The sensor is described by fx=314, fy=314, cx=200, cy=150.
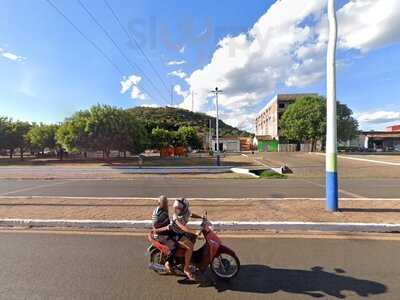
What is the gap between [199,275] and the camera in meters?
4.26

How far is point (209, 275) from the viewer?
14.0ft

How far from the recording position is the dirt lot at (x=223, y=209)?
23.7 ft

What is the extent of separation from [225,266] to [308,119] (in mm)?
56326

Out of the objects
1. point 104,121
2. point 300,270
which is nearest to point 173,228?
point 300,270

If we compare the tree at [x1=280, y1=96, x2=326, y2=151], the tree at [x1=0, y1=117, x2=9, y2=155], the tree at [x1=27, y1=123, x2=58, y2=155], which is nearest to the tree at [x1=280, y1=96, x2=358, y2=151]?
the tree at [x1=280, y1=96, x2=326, y2=151]

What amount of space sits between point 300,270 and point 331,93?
4.73 meters

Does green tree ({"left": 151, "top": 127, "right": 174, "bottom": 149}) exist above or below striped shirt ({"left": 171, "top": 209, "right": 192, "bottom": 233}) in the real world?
above

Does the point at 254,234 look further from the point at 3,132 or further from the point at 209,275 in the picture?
the point at 3,132

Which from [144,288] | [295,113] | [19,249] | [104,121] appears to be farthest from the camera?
[295,113]

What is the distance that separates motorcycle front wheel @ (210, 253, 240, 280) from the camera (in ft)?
13.5

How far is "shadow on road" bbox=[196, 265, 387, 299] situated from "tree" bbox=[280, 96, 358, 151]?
54.9m

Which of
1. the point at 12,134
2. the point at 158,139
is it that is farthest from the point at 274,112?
the point at 12,134

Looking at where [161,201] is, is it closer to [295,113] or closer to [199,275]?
[199,275]

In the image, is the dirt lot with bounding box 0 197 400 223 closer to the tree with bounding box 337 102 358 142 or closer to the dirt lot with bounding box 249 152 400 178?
the dirt lot with bounding box 249 152 400 178
